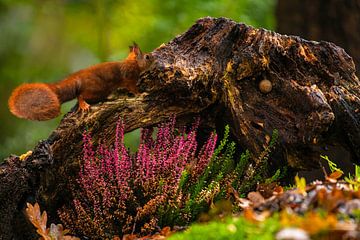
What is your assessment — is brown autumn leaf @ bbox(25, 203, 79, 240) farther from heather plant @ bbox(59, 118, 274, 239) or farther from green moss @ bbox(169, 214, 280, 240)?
green moss @ bbox(169, 214, 280, 240)

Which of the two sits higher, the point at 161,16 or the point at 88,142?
the point at 161,16

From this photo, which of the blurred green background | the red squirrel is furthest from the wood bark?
the blurred green background

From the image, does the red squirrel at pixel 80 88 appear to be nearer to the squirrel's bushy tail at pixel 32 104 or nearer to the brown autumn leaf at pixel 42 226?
the squirrel's bushy tail at pixel 32 104

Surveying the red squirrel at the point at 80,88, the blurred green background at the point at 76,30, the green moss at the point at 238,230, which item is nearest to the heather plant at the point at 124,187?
the red squirrel at the point at 80,88

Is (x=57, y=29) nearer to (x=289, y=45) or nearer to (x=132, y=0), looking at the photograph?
(x=132, y=0)

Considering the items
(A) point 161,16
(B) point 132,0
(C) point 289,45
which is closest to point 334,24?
(C) point 289,45

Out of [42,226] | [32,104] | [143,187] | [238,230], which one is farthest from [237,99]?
[238,230]
